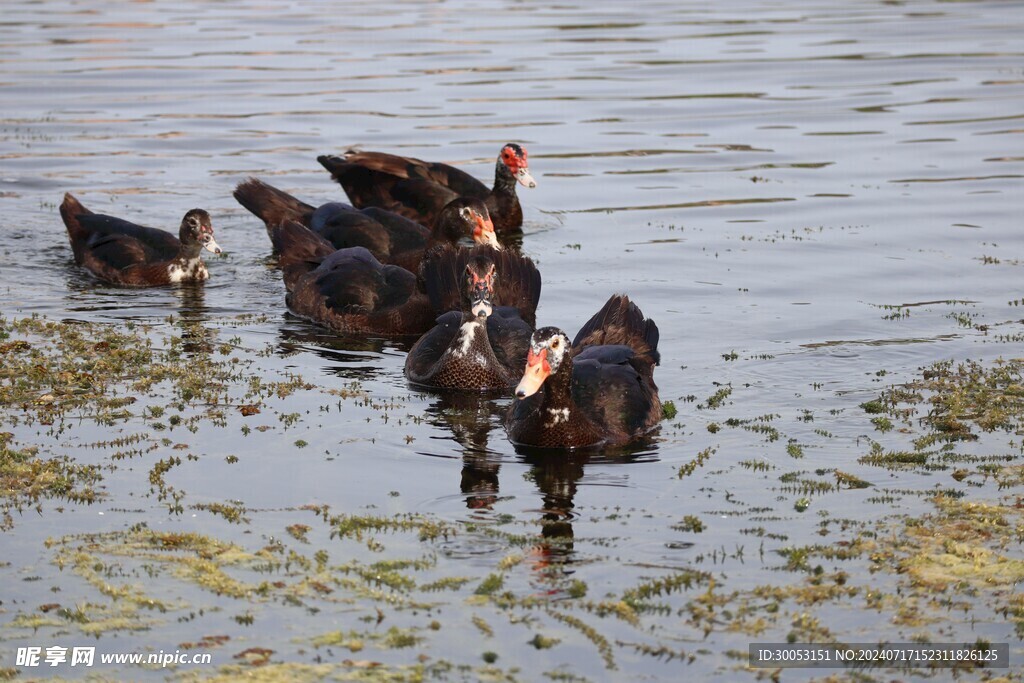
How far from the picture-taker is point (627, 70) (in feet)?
97.3

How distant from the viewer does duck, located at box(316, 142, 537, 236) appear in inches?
715

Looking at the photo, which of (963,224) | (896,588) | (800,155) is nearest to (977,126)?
(800,155)

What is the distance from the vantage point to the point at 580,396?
10820 millimetres

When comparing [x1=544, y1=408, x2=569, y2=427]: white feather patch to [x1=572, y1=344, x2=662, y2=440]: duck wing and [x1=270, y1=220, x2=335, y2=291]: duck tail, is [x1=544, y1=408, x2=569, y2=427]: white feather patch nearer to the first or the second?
[x1=572, y1=344, x2=662, y2=440]: duck wing

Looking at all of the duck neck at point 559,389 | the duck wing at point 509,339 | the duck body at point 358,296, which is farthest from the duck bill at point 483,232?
the duck neck at point 559,389

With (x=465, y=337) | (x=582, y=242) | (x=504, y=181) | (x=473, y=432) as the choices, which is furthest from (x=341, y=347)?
(x=504, y=181)

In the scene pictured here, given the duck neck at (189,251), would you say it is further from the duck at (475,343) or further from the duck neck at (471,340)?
the duck neck at (471,340)

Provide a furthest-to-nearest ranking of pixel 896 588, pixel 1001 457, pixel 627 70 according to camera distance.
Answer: pixel 627 70, pixel 1001 457, pixel 896 588

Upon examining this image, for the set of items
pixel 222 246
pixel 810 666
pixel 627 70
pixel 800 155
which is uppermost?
pixel 627 70

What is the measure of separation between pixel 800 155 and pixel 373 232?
26.1ft

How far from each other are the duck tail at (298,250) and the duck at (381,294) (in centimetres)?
11

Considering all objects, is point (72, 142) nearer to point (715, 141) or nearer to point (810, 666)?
point (715, 141)

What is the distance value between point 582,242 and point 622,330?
5.64 metres

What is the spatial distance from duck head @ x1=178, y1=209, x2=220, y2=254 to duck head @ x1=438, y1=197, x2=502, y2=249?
238 cm
